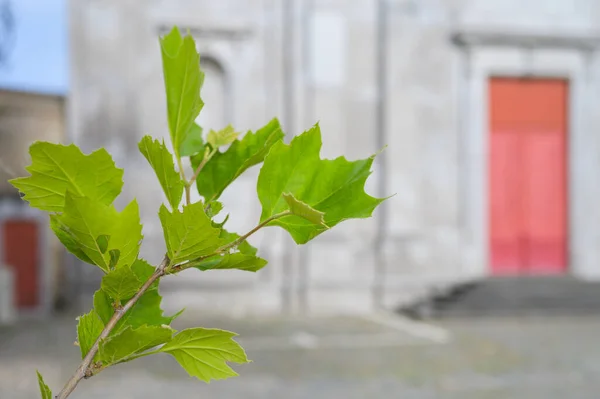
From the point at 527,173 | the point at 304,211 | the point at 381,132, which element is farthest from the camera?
the point at 527,173

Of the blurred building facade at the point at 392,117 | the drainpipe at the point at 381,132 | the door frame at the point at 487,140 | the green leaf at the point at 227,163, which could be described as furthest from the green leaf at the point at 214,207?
the door frame at the point at 487,140

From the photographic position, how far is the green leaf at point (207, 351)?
769 millimetres

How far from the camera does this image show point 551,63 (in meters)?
15.1

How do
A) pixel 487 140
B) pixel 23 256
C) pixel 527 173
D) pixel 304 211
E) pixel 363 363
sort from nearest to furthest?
1. pixel 304 211
2. pixel 363 363
3. pixel 23 256
4. pixel 487 140
5. pixel 527 173

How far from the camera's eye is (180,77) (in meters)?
0.70

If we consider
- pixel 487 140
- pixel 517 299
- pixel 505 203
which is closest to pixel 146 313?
pixel 517 299

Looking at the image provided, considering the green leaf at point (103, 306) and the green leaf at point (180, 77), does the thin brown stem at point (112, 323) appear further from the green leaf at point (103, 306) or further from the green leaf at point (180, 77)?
the green leaf at point (180, 77)

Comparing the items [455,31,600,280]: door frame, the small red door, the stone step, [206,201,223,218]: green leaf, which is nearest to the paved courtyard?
the stone step

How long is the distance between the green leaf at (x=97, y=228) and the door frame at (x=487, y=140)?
47.5 ft

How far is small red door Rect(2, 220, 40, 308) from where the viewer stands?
14.1 m

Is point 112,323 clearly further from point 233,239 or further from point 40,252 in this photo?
point 40,252

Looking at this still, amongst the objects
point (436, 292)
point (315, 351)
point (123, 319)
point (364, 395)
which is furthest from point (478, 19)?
point (123, 319)

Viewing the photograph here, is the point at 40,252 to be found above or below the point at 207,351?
below

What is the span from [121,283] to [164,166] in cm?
13
